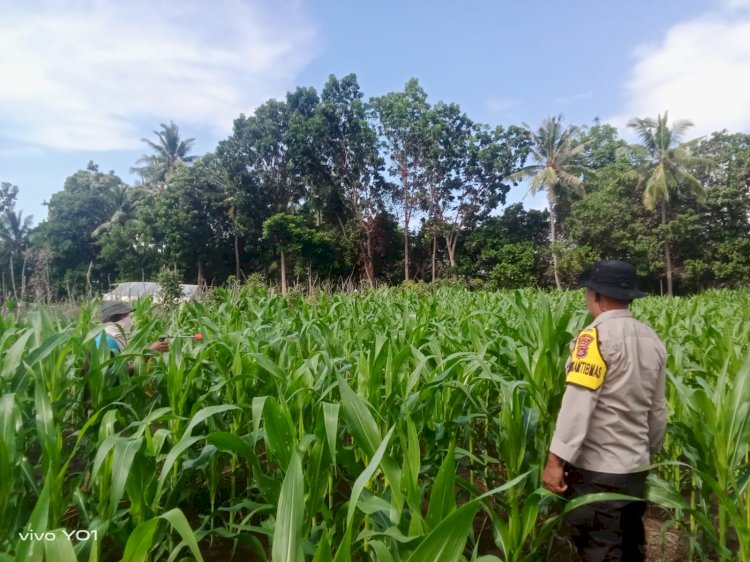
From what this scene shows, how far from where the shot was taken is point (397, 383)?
218 centimetres

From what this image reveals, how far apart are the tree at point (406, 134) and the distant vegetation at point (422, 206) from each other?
79mm

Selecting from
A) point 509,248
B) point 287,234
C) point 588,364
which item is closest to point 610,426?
point 588,364

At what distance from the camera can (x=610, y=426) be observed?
1824 mm

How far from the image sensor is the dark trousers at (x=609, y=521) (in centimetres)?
180

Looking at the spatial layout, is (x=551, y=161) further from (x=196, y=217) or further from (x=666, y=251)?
(x=196, y=217)

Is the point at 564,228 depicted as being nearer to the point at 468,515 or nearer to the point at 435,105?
the point at 435,105

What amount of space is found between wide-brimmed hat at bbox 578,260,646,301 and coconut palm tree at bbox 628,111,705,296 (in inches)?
1015

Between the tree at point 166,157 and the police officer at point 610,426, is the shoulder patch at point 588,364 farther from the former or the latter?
the tree at point 166,157

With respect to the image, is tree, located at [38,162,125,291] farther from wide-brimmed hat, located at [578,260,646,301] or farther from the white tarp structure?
wide-brimmed hat, located at [578,260,646,301]

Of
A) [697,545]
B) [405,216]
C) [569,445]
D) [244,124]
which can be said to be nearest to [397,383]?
[569,445]

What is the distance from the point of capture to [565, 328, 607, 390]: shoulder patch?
1.79 meters

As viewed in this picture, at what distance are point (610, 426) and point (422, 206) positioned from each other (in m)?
26.6

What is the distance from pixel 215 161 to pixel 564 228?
823 inches

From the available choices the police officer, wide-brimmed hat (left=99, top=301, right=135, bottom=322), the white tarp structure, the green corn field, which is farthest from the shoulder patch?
the white tarp structure
